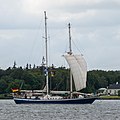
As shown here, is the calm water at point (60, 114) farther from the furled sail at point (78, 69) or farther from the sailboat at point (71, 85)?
the furled sail at point (78, 69)

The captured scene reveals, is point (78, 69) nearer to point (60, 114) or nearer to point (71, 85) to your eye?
point (71, 85)

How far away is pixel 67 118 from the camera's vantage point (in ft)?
294

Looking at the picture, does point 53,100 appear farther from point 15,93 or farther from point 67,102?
point 15,93

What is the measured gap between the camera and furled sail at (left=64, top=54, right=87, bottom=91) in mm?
143125

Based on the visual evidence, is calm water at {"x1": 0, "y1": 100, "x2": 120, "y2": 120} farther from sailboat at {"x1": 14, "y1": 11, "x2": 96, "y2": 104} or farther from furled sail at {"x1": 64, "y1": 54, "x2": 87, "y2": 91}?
furled sail at {"x1": 64, "y1": 54, "x2": 87, "y2": 91}

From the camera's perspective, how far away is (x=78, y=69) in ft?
472

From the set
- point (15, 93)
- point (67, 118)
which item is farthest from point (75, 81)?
point (67, 118)

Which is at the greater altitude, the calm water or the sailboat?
the sailboat

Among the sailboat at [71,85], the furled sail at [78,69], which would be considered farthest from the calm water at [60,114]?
the furled sail at [78,69]

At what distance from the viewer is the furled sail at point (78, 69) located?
5635 inches

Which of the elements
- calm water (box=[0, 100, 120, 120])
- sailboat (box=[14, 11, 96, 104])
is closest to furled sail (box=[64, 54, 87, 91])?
sailboat (box=[14, 11, 96, 104])

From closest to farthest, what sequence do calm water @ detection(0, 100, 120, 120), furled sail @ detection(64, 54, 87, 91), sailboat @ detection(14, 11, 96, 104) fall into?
calm water @ detection(0, 100, 120, 120) < sailboat @ detection(14, 11, 96, 104) < furled sail @ detection(64, 54, 87, 91)

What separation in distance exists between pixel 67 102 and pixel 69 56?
33.4 ft

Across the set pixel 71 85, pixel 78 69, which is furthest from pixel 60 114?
pixel 78 69
